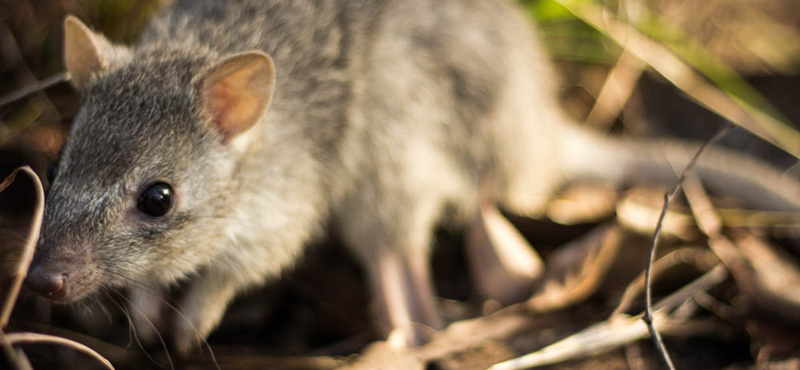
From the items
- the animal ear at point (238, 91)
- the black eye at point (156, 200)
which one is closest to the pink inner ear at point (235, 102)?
the animal ear at point (238, 91)

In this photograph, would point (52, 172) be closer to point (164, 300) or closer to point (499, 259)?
point (164, 300)

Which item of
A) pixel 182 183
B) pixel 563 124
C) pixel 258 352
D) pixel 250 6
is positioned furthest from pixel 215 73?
pixel 563 124

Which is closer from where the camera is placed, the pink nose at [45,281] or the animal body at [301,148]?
the pink nose at [45,281]

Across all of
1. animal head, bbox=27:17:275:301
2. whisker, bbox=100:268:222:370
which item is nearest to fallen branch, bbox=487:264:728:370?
whisker, bbox=100:268:222:370

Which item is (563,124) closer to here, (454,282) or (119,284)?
(454,282)

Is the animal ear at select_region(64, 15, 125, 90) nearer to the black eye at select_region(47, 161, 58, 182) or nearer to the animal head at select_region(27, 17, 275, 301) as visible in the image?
the animal head at select_region(27, 17, 275, 301)

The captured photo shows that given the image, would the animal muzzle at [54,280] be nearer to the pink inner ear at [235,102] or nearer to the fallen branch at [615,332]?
the pink inner ear at [235,102]
